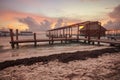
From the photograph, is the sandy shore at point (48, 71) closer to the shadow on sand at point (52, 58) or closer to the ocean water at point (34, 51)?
the shadow on sand at point (52, 58)

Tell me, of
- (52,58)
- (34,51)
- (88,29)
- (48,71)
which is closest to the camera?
(48,71)

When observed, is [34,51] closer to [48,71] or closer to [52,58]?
[52,58]

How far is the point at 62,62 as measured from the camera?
9461mm

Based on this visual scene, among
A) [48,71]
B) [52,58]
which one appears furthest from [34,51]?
[48,71]

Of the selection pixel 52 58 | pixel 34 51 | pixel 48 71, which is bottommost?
pixel 48 71

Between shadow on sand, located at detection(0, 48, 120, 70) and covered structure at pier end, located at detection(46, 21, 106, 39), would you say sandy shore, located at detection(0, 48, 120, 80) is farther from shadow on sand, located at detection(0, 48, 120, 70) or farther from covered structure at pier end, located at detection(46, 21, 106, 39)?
covered structure at pier end, located at detection(46, 21, 106, 39)

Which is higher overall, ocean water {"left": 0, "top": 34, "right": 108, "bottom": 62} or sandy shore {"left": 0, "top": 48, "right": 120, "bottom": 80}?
ocean water {"left": 0, "top": 34, "right": 108, "bottom": 62}

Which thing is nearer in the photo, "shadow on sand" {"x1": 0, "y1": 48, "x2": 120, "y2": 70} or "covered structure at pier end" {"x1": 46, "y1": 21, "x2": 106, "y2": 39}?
"shadow on sand" {"x1": 0, "y1": 48, "x2": 120, "y2": 70}

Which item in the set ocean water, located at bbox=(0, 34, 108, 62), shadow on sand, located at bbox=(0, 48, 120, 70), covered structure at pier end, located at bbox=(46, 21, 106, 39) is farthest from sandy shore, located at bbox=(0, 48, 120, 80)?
covered structure at pier end, located at bbox=(46, 21, 106, 39)

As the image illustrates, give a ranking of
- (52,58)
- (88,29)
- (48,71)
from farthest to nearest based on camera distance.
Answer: (88,29)
(52,58)
(48,71)

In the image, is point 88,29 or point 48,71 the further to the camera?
point 88,29

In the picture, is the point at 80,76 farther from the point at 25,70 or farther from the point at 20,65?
the point at 20,65

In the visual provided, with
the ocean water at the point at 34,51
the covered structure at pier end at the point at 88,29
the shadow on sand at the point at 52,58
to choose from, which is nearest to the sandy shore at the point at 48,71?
the shadow on sand at the point at 52,58

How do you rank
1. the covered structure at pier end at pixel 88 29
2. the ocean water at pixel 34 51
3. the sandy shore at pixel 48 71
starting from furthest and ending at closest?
the covered structure at pier end at pixel 88 29 < the ocean water at pixel 34 51 < the sandy shore at pixel 48 71
